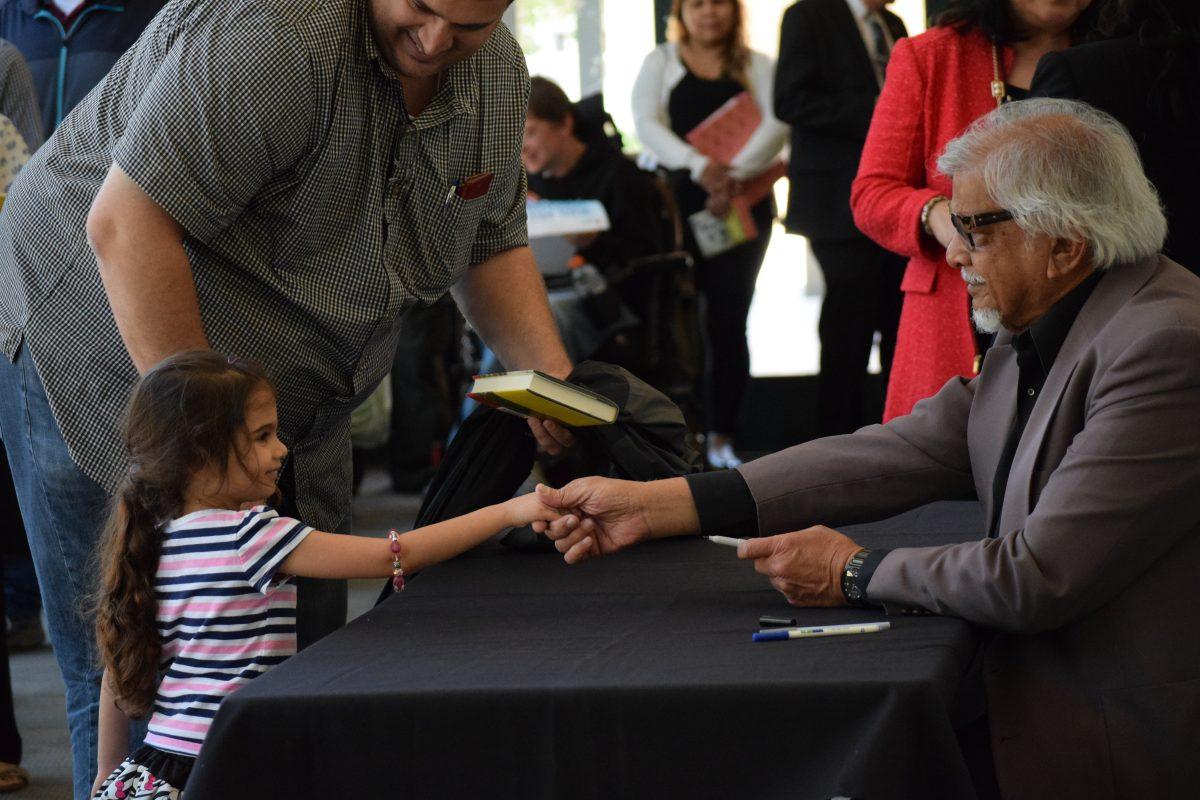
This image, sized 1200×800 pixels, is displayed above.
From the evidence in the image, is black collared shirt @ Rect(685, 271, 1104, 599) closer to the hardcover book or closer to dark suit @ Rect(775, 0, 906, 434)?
the hardcover book

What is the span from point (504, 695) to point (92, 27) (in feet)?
8.95

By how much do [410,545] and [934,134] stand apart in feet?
5.46

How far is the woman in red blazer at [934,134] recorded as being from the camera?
3016mm

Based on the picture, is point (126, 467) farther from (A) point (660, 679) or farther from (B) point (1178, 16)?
(B) point (1178, 16)

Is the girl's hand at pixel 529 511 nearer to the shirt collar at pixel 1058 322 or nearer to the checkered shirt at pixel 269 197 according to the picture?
the checkered shirt at pixel 269 197

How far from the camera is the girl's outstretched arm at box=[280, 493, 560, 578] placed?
1.92 metres

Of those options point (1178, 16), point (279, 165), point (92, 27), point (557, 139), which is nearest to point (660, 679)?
point (279, 165)

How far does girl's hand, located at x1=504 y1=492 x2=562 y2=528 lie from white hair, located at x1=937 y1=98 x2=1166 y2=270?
30.3 inches

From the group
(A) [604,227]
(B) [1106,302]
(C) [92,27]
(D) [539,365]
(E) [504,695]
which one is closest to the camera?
(E) [504,695]

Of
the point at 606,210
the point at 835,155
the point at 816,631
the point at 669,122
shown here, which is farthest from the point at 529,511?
the point at 669,122

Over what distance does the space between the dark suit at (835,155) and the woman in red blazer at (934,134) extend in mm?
1526

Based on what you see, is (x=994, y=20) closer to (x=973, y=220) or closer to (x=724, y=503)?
(x=973, y=220)

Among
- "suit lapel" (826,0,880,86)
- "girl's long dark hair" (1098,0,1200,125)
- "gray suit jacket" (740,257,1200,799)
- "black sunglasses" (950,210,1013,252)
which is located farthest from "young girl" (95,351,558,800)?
"suit lapel" (826,0,880,86)

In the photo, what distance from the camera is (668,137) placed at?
5.93m
